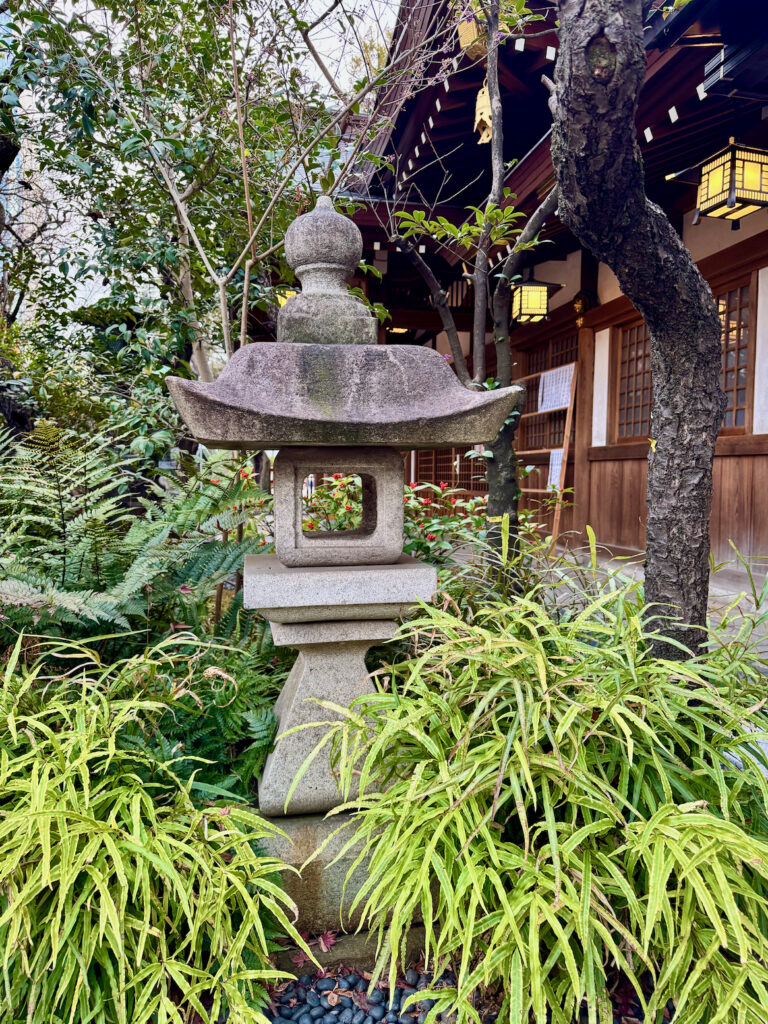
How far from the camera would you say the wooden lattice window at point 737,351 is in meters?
4.77

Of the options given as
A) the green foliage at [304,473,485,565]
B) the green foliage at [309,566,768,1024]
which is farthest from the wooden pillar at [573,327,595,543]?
the green foliage at [309,566,768,1024]

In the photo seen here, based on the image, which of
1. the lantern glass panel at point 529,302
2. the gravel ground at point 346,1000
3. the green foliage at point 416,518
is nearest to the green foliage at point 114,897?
the gravel ground at point 346,1000

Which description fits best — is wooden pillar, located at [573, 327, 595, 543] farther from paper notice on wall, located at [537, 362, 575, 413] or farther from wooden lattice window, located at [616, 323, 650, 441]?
wooden lattice window, located at [616, 323, 650, 441]

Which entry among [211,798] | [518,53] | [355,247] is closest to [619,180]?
[355,247]

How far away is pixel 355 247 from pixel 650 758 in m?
1.72

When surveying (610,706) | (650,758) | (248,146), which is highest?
(248,146)

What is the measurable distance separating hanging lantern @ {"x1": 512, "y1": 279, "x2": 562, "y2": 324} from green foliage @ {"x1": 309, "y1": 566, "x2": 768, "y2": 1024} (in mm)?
5361

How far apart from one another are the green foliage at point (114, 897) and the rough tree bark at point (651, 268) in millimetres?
1560

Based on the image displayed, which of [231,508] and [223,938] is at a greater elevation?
[231,508]

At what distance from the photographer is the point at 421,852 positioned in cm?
140

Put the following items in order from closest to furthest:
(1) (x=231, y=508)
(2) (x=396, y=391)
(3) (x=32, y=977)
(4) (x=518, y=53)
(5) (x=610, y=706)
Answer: (3) (x=32, y=977), (5) (x=610, y=706), (2) (x=396, y=391), (1) (x=231, y=508), (4) (x=518, y=53)

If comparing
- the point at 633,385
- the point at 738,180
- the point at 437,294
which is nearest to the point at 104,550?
the point at 437,294

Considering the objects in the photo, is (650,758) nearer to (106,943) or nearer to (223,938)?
(223,938)

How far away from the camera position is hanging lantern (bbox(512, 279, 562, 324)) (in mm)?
6402
